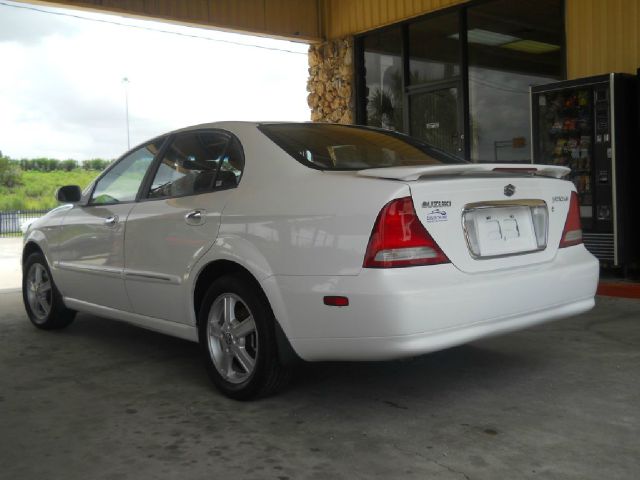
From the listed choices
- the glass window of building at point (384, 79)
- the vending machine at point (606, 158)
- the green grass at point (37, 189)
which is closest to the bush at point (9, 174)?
the green grass at point (37, 189)

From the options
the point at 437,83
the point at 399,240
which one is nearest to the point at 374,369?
the point at 399,240

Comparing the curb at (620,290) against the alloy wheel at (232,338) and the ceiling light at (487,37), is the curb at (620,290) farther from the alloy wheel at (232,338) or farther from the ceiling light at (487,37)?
the alloy wheel at (232,338)

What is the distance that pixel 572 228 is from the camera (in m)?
3.74

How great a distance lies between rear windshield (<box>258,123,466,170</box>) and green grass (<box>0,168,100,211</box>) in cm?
2802

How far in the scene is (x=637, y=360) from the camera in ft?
13.4

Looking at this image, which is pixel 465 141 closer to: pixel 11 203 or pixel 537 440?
pixel 537 440

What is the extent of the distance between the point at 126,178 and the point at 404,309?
8.33ft

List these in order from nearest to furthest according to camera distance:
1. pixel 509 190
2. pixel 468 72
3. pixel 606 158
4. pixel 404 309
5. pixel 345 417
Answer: pixel 404 309, pixel 345 417, pixel 509 190, pixel 606 158, pixel 468 72

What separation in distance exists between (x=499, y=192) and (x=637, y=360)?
5.23 ft

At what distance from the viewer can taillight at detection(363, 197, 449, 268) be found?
2930 millimetres

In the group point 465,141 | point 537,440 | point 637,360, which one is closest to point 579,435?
point 537,440

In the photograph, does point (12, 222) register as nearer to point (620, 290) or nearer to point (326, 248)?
point (620, 290)

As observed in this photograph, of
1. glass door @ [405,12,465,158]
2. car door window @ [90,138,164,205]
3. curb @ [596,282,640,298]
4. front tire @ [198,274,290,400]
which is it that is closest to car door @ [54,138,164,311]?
car door window @ [90,138,164,205]

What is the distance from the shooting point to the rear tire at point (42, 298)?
5.35 m
